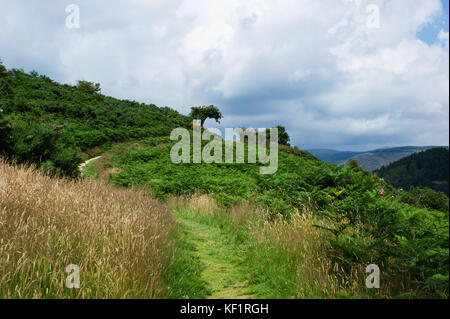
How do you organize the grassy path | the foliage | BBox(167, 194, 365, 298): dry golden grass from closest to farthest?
BBox(167, 194, 365, 298): dry golden grass
the grassy path
the foliage

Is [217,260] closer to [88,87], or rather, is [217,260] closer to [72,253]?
[72,253]

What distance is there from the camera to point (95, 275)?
3086 millimetres

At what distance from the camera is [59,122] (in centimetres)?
2703

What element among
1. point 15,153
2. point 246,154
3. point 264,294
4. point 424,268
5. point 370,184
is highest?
point 246,154

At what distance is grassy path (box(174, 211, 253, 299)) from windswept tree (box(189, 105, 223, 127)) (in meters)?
47.9

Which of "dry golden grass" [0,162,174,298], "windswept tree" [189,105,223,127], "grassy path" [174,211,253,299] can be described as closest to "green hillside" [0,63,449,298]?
"grassy path" [174,211,253,299]

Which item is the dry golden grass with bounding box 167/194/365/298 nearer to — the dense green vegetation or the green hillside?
the green hillside

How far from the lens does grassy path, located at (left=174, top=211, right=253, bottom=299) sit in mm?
4469

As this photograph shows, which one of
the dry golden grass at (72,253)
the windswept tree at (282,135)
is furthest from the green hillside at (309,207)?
the windswept tree at (282,135)

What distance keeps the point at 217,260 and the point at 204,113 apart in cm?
5149

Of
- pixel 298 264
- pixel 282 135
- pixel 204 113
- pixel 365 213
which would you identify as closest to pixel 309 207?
pixel 365 213

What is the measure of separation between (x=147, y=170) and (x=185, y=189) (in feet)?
23.4
